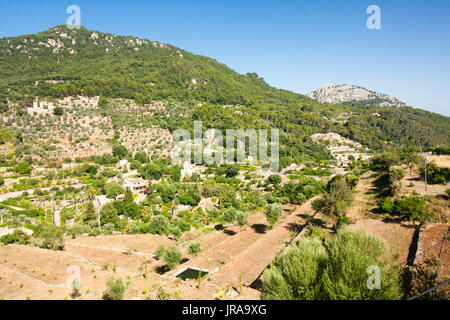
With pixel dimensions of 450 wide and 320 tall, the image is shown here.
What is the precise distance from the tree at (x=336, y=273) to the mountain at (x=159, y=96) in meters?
41.8

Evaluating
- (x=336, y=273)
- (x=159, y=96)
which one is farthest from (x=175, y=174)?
(x=159, y=96)

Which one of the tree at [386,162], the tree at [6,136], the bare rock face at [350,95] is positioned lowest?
the tree at [386,162]

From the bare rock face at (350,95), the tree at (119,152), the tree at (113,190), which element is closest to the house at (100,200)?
the tree at (113,190)

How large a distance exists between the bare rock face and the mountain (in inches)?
1840

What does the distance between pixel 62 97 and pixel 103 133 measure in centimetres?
1844

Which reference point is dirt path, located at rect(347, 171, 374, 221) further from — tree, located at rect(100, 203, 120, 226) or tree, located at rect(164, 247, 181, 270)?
tree, located at rect(100, 203, 120, 226)

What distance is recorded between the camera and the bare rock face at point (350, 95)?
458ft

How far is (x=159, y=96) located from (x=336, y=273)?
68009 millimetres

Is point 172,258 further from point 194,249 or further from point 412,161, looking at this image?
point 412,161

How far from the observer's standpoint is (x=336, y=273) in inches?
272

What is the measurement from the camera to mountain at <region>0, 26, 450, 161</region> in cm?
5538

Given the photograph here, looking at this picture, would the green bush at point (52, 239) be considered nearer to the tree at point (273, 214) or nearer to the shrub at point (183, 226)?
the shrub at point (183, 226)
